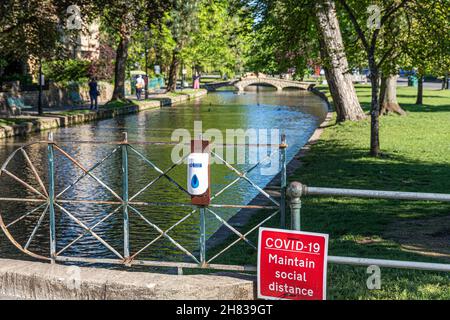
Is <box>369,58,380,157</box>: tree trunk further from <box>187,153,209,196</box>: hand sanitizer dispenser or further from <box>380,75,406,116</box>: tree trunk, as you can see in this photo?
<box>380,75,406,116</box>: tree trunk

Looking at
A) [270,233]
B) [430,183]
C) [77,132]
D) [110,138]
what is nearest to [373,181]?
[430,183]

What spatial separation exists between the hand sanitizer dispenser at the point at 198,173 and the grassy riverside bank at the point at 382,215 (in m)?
1.63

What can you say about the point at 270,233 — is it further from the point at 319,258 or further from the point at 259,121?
the point at 259,121

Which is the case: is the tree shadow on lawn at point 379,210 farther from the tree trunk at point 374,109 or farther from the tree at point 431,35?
the tree at point 431,35

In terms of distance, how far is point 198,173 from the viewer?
8.09m

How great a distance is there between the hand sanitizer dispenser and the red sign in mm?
1002

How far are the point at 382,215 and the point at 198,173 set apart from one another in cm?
501

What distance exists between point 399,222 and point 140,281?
5.36 meters

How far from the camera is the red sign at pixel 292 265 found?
23.5ft

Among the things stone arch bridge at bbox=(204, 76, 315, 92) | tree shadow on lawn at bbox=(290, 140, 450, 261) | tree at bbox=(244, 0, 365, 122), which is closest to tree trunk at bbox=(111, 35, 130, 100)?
tree at bbox=(244, 0, 365, 122)

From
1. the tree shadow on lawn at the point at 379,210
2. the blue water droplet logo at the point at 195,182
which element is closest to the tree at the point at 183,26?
the tree shadow on lawn at the point at 379,210

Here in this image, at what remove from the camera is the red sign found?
7.15 meters

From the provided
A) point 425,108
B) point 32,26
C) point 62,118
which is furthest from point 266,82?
point 32,26

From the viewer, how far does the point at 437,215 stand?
39.4 feet
